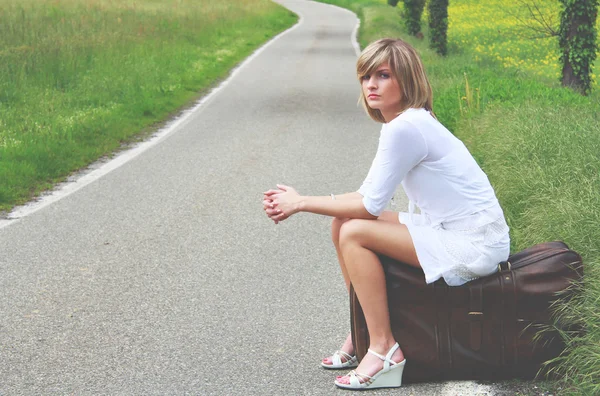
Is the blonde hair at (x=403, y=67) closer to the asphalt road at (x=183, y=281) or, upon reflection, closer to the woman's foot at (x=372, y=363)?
the woman's foot at (x=372, y=363)

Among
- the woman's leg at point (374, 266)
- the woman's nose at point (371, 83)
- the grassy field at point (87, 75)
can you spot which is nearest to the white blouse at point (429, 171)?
the woman's leg at point (374, 266)

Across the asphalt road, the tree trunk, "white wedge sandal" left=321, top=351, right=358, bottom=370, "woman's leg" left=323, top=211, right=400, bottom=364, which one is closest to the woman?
"woman's leg" left=323, top=211, right=400, bottom=364

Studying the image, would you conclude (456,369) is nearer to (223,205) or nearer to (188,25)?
(223,205)

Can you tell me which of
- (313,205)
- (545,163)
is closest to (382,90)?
(313,205)

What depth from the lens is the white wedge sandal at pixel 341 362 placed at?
4105 millimetres

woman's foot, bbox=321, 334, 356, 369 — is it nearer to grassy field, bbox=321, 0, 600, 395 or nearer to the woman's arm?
the woman's arm

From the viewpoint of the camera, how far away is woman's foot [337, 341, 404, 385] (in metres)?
3.84

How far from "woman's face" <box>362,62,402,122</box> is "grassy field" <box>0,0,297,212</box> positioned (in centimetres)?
478

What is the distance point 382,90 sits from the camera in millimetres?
3986

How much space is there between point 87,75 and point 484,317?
12.6 meters

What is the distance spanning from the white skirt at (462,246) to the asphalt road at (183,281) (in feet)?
1.77

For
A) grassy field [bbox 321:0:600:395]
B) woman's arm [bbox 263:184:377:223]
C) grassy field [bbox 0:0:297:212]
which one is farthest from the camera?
grassy field [bbox 0:0:297:212]

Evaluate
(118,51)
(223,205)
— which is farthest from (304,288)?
(118,51)

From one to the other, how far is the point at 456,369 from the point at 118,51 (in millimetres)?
15081
